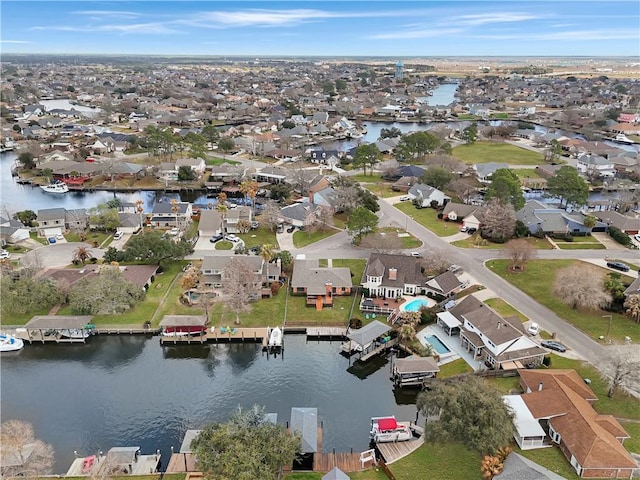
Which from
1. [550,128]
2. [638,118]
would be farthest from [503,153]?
[638,118]

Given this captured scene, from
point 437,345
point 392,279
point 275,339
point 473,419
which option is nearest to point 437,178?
point 392,279

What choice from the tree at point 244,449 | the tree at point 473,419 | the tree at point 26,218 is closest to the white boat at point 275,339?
the tree at point 244,449

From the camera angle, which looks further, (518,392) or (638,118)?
(638,118)

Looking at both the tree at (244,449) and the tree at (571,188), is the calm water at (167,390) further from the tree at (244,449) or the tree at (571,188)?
the tree at (571,188)

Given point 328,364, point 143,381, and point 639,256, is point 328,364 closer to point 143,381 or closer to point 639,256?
point 143,381

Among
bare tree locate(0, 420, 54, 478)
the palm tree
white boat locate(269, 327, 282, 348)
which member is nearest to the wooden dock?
white boat locate(269, 327, 282, 348)

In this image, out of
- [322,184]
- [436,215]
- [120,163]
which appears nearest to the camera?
[436,215]
